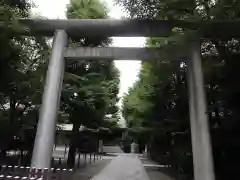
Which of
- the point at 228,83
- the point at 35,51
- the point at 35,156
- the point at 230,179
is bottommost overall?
the point at 230,179

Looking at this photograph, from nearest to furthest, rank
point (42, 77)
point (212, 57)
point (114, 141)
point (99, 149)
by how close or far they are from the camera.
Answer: point (212, 57) → point (42, 77) → point (99, 149) → point (114, 141)

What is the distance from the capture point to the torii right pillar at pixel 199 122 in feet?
34.3

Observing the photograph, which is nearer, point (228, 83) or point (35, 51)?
point (228, 83)

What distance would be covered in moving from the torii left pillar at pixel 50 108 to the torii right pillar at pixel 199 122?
5168 mm

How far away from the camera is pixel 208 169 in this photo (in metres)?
10.4

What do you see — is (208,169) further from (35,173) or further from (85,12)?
(85,12)

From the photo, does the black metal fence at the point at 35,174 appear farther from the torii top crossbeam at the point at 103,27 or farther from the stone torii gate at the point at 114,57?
the torii top crossbeam at the point at 103,27

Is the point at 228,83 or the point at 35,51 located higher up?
the point at 35,51

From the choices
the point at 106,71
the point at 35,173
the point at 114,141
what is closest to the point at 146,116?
the point at 106,71

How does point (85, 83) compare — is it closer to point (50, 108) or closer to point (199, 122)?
point (50, 108)

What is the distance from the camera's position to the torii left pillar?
1082 centimetres

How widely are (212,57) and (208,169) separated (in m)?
4.35

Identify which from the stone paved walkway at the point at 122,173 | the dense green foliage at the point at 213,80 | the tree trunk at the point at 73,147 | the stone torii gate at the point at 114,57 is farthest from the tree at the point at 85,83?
the dense green foliage at the point at 213,80

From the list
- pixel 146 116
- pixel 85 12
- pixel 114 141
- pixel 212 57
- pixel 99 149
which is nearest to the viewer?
pixel 212 57
